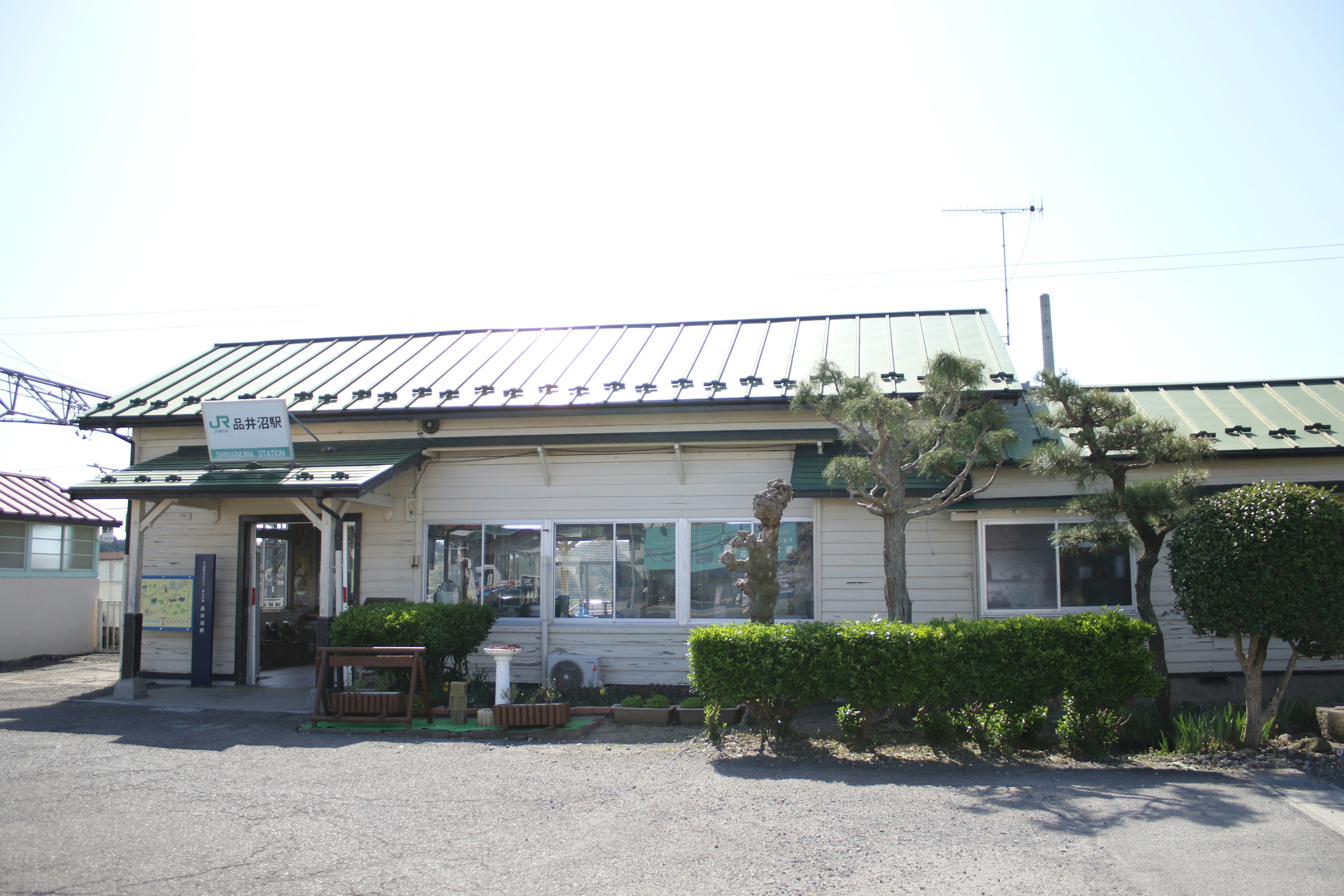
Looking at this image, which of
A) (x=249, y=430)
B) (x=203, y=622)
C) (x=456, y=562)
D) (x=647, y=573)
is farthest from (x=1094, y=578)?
(x=203, y=622)

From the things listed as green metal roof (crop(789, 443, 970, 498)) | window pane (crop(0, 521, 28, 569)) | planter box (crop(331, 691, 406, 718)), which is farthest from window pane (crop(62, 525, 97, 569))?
green metal roof (crop(789, 443, 970, 498))

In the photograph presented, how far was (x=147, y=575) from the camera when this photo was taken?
13188 millimetres

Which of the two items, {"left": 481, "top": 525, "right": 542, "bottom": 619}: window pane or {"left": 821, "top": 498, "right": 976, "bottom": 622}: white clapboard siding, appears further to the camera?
{"left": 481, "top": 525, "right": 542, "bottom": 619}: window pane

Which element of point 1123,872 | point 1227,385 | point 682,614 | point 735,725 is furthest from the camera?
point 1227,385

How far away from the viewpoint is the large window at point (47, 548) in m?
16.5

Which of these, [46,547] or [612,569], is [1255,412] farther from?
→ [46,547]

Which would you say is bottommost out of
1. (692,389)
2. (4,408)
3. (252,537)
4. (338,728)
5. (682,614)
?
(338,728)

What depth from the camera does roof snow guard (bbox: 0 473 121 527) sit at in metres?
16.4

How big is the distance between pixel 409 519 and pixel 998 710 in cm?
834

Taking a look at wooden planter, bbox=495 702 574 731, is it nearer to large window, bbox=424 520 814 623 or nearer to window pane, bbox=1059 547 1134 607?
large window, bbox=424 520 814 623

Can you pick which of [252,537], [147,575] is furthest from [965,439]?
[147,575]

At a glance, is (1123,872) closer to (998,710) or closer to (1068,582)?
(998,710)

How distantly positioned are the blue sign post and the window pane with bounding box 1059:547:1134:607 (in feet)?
38.7

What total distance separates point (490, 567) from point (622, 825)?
261 inches
